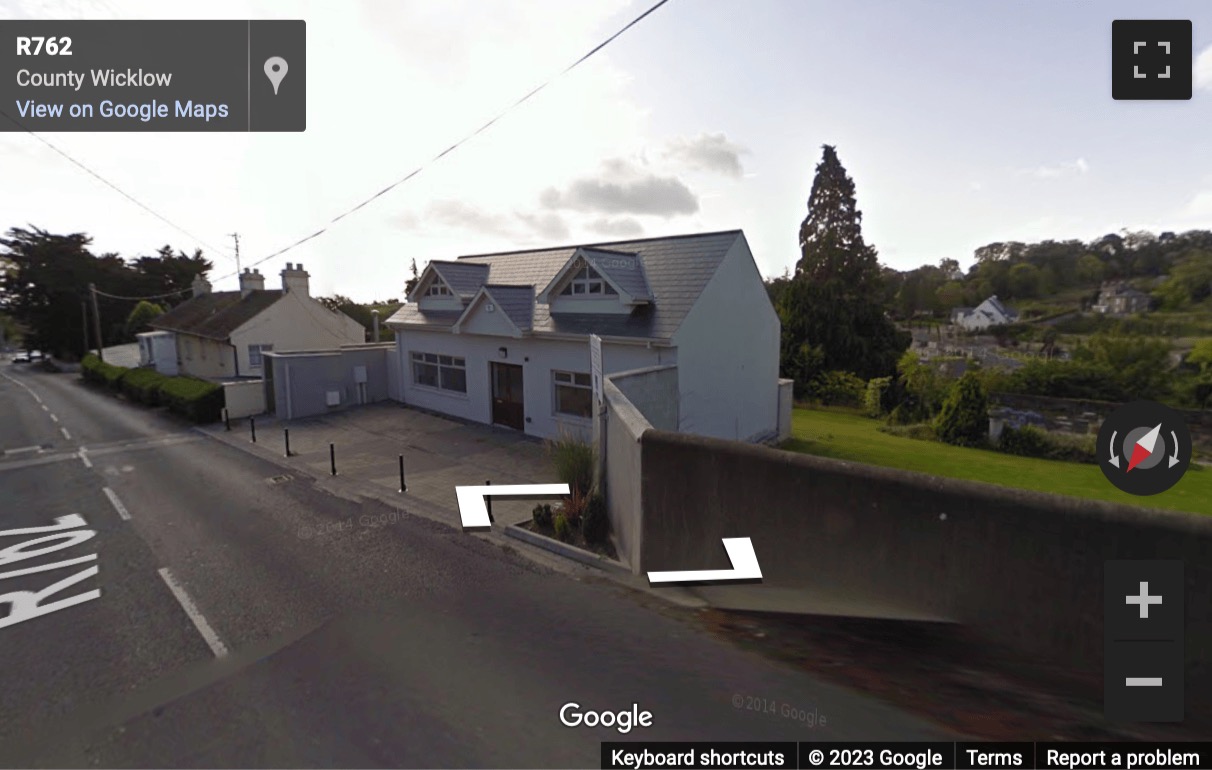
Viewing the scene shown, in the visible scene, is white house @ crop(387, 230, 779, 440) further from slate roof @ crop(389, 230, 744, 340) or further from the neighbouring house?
the neighbouring house

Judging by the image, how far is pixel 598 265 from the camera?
15.5 meters

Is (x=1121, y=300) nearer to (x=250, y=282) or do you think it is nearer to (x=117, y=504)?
(x=117, y=504)

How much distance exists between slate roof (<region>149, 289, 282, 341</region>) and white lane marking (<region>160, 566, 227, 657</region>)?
77.7ft

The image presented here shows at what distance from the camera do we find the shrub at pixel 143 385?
81.9 feet

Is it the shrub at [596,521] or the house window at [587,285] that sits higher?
the house window at [587,285]

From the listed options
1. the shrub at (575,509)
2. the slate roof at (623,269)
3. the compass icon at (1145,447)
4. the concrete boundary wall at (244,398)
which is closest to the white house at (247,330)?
the concrete boundary wall at (244,398)

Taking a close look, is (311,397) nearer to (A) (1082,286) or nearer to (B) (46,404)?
(B) (46,404)

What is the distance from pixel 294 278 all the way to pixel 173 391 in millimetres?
9379

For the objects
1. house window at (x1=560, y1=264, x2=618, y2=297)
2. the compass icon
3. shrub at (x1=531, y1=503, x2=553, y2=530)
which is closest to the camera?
the compass icon

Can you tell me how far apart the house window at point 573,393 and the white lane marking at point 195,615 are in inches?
395

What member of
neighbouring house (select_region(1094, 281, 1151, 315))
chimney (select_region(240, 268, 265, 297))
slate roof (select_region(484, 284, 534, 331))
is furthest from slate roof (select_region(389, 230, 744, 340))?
chimney (select_region(240, 268, 265, 297))

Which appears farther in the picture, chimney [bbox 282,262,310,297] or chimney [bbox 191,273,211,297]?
chimney [bbox 191,273,211,297]

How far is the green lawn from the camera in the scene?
15.9 meters

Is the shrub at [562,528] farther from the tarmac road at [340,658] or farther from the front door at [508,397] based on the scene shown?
the front door at [508,397]
